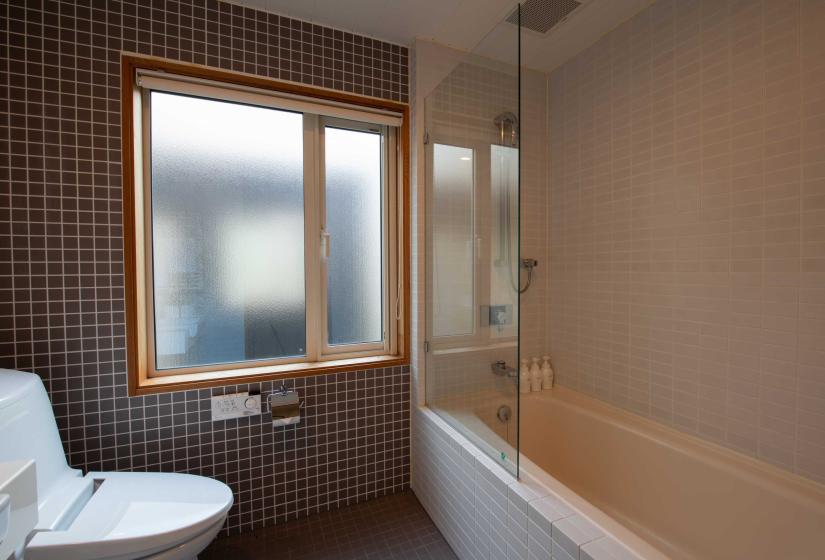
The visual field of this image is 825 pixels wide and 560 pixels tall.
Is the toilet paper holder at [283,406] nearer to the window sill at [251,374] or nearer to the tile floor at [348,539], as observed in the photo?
the window sill at [251,374]

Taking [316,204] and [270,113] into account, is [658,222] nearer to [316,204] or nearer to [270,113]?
[316,204]

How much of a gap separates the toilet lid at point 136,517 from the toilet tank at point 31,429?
0.13 metres

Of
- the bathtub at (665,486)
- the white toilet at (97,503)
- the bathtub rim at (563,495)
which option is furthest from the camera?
the bathtub at (665,486)

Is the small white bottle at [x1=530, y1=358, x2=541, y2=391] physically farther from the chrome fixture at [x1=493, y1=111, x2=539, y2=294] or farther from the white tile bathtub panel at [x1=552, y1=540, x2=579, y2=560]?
the white tile bathtub panel at [x1=552, y1=540, x2=579, y2=560]

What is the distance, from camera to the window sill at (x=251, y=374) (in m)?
1.64

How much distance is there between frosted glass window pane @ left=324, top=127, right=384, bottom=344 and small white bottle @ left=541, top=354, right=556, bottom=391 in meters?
1.04

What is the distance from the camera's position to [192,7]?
1.63 meters

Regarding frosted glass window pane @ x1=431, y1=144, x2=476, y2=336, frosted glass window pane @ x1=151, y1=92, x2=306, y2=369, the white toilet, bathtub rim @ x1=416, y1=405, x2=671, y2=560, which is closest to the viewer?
A: bathtub rim @ x1=416, y1=405, x2=671, y2=560

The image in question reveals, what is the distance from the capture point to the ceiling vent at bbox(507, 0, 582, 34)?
5.71ft

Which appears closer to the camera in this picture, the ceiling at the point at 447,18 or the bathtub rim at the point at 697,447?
the bathtub rim at the point at 697,447

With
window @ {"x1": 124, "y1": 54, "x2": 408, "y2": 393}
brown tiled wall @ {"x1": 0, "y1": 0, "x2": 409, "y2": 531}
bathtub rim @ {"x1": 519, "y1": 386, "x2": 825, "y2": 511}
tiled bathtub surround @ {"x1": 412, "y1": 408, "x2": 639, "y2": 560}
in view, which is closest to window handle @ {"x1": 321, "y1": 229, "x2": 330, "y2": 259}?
window @ {"x1": 124, "y1": 54, "x2": 408, "y2": 393}

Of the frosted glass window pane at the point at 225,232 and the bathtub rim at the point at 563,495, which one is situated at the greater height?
the frosted glass window pane at the point at 225,232

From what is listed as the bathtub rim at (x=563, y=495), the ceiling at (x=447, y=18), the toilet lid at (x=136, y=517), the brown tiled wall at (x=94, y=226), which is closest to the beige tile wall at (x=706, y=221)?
the ceiling at (x=447, y=18)

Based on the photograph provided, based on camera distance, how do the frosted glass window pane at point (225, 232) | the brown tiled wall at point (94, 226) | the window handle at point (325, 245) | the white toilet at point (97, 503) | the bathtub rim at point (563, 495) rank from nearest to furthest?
the bathtub rim at point (563, 495), the white toilet at point (97, 503), the brown tiled wall at point (94, 226), the frosted glass window pane at point (225, 232), the window handle at point (325, 245)
